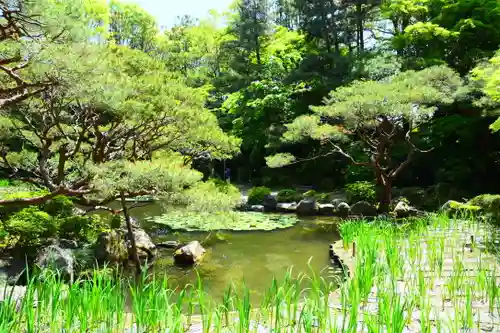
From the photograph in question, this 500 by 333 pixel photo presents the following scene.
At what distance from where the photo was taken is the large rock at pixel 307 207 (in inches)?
480

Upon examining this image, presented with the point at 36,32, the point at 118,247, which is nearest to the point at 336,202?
the point at 118,247

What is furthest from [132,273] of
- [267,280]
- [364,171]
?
[364,171]

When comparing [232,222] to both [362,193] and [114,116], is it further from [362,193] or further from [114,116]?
[362,193]

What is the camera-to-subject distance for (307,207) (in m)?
12.2

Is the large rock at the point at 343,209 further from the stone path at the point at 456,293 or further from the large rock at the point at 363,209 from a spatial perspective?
the stone path at the point at 456,293

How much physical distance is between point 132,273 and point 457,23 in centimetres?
1096

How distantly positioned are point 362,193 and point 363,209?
1063 millimetres

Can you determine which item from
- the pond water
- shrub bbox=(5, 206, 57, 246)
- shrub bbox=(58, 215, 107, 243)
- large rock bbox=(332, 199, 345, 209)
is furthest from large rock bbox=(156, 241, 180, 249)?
large rock bbox=(332, 199, 345, 209)

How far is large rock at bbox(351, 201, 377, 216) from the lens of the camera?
1099cm

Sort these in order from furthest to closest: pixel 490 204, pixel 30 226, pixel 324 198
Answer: pixel 324 198 → pixel 490 204 → pixel 30 226

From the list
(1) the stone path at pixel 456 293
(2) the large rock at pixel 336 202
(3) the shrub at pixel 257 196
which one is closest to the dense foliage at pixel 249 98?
(2) the large rock at pixel 336 202

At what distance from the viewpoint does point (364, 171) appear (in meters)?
13.8

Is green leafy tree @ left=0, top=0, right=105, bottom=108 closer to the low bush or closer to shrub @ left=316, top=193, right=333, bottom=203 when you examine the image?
the low bush

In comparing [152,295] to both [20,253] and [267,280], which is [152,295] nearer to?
[267,280]
